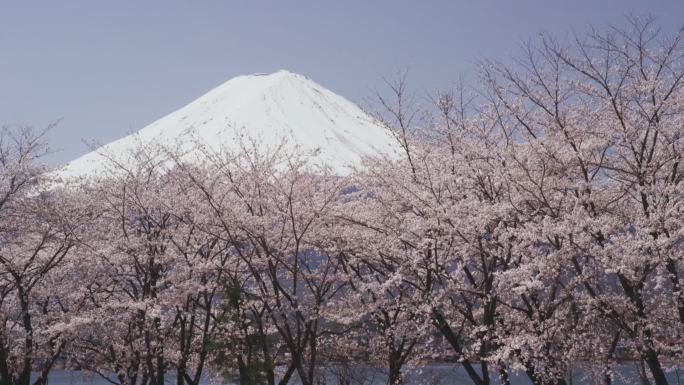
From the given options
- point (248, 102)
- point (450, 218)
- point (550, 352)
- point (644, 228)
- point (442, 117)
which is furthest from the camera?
point (248, 102)

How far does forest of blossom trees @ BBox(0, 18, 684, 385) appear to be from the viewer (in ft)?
22.9

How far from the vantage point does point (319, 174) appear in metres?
11.1

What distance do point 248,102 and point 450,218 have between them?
6738cm

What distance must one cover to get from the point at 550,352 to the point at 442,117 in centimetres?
397

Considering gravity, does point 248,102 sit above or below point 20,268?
above

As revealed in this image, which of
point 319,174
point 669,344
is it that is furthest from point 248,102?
point 669,344

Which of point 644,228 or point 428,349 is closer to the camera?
point 644,228

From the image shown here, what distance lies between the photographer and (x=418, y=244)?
7395mm

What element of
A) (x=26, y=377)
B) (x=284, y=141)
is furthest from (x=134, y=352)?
(x=284, y=141)

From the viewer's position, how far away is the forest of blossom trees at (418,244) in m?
6.99

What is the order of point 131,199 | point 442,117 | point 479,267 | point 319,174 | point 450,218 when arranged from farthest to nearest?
point 319,174, point 131,199, point 442,117, point 479,267, point 450,218

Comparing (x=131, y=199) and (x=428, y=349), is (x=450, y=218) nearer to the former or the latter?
(x=428, y=349)

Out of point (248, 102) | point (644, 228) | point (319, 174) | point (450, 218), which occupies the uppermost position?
point (248, 102)

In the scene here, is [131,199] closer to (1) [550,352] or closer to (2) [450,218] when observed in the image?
(2) [450,218]
